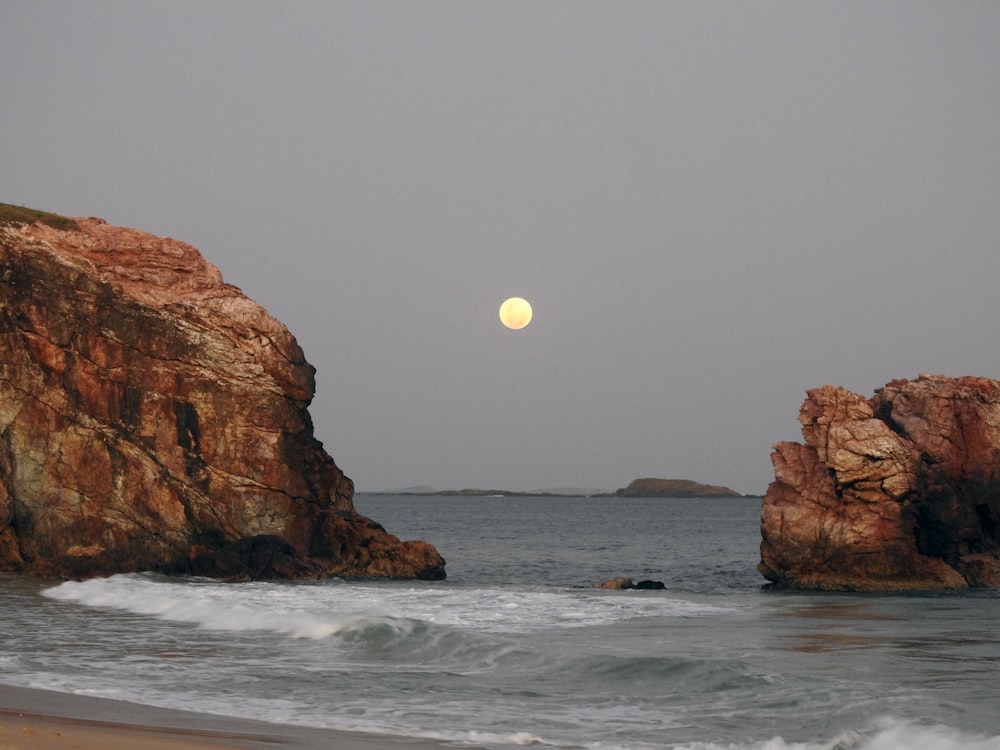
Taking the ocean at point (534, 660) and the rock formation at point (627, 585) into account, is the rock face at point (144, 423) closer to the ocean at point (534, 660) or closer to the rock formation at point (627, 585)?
the ocean at point (534, 660)

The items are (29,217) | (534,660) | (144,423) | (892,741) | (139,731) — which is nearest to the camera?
(139,731)

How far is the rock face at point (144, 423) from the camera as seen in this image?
4066 cm

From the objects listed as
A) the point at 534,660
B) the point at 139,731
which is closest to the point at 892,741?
the point at 534,660

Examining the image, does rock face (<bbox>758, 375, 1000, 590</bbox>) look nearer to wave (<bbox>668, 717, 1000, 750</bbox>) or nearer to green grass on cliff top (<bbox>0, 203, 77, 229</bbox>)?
wave (<bbox>668, 717, 1000, 750</bbox>)

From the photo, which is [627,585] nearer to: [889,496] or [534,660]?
[889,496]

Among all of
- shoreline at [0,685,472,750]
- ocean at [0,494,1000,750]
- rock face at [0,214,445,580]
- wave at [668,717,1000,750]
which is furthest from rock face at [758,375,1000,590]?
shoreline at [0,685,472,750]

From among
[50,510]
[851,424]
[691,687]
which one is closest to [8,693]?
[691,687]

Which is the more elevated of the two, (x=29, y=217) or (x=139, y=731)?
(x=29, y=217)

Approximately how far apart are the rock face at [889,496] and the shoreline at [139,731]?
28943 millimetres

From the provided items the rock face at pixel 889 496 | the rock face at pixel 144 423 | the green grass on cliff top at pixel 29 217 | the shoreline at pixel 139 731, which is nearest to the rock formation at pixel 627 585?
the rock face at pixel 889 496

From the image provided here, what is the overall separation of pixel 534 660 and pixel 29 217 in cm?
3058

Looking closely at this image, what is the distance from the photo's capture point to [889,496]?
4088 cm

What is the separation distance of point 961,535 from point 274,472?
25639 mm

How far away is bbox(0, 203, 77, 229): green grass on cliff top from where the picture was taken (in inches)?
1711
